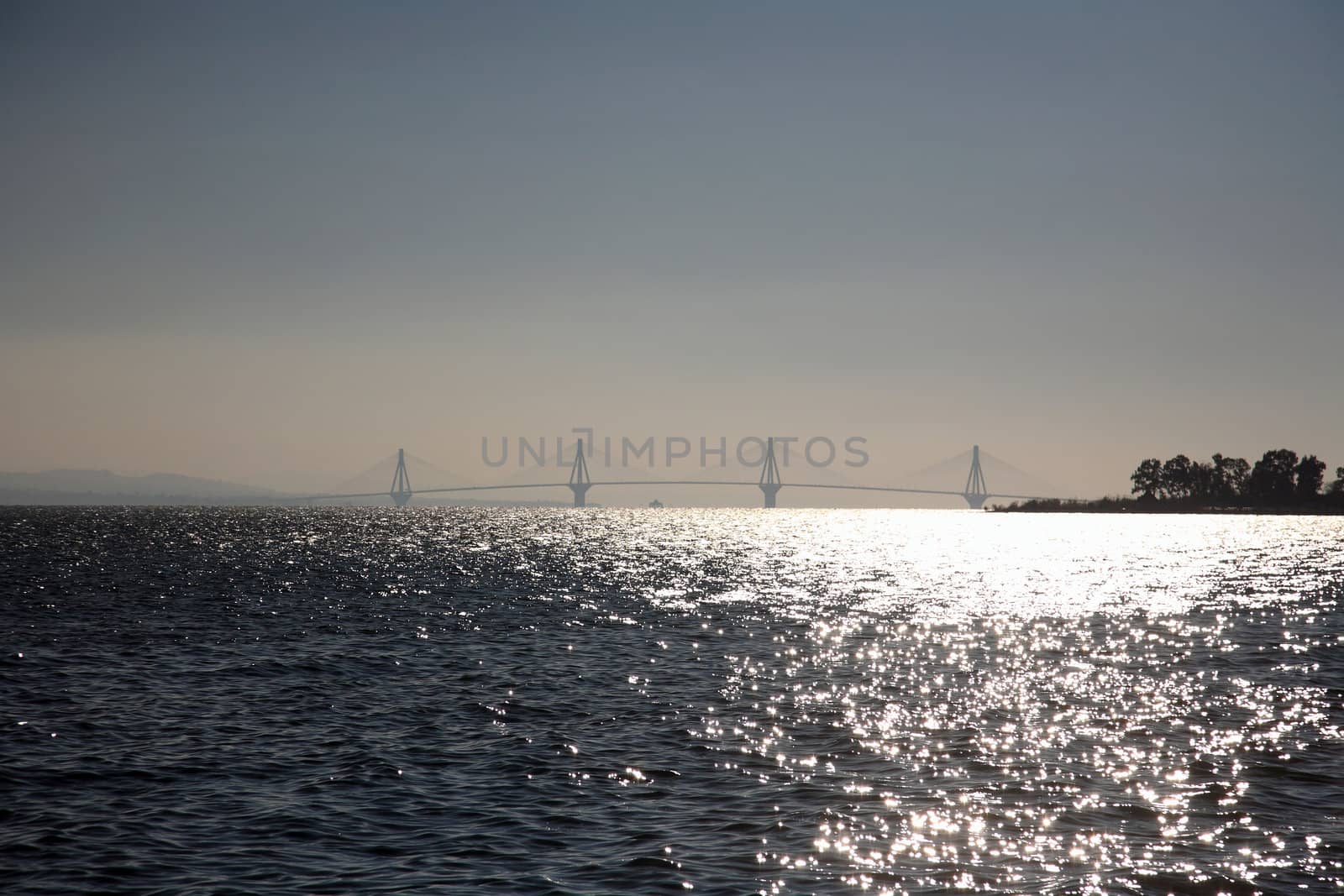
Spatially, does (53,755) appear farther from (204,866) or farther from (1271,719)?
(1271,719)

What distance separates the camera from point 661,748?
2581cm

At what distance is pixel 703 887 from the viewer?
16.2 metres

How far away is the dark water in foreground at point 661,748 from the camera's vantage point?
57.2 feet

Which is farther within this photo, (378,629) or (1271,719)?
(378,629)

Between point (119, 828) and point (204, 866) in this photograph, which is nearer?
point (204, 866)

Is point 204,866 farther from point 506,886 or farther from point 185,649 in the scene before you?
point 185,649

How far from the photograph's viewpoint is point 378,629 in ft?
166

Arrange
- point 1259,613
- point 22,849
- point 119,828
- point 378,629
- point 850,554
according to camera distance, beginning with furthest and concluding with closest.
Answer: point 850,554 < point 1259,613 < point 378,629 < point 119,828 < point 22,849

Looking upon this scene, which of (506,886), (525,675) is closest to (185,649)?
(525,675)

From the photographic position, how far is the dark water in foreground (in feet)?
57.2

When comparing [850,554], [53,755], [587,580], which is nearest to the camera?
[53,755]

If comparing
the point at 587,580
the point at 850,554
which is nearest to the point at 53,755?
the point at 587,580

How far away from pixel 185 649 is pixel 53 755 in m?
18.5

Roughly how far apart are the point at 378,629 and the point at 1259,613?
173 ft
